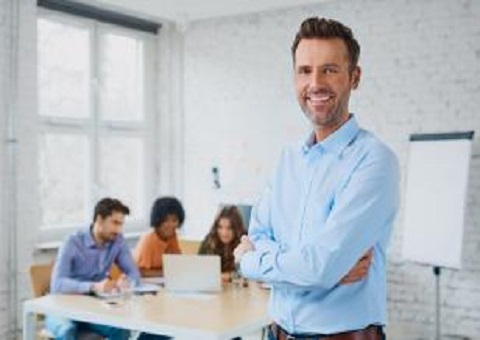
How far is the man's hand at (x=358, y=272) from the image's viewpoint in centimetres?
143

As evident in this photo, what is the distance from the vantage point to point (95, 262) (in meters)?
4.06

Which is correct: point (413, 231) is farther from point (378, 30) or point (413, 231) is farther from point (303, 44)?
point (303, 44)

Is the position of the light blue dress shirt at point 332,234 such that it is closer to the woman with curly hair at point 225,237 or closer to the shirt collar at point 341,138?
the shirt collar at point 341,138

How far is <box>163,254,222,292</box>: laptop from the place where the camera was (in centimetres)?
383

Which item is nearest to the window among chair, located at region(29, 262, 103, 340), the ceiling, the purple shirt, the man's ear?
the ceiling

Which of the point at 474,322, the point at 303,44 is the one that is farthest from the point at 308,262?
the point at 474,322

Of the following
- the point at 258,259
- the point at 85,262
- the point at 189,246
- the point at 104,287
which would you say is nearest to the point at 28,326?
the point at 104,287

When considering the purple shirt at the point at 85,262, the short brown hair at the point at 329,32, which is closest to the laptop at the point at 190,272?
the purple shirt at the point at 85,262

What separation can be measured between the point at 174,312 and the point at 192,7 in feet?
11.3

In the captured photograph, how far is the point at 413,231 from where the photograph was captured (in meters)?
5.02

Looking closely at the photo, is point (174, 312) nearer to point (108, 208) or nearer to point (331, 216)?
point (108, 208)

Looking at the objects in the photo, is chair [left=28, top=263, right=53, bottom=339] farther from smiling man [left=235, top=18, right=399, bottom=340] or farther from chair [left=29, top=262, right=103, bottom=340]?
smiling man [left=235, top=18, right=399, bottom=340]

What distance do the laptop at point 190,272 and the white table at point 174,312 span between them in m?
0.09

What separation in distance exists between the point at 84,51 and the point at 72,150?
0.90 metres
